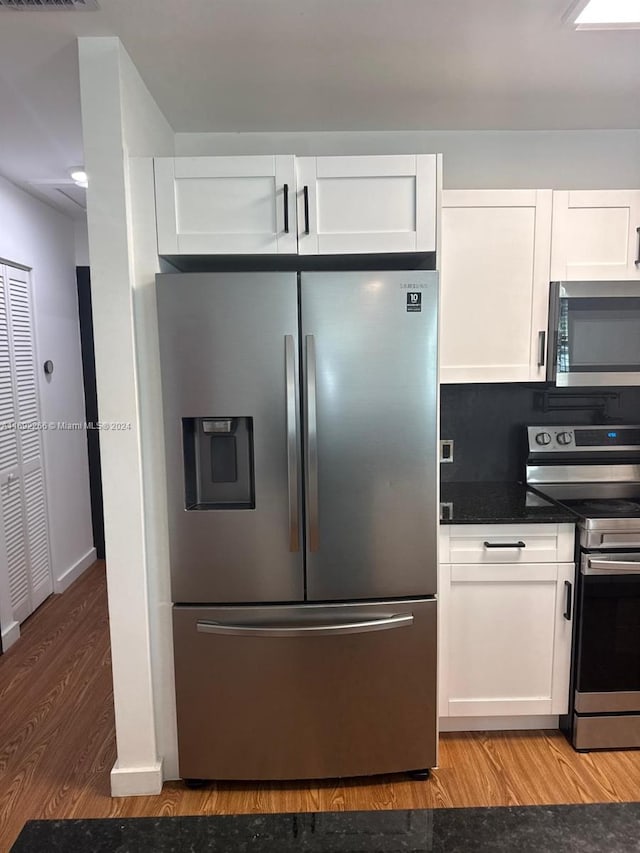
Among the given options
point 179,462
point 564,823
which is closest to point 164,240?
point 179,462

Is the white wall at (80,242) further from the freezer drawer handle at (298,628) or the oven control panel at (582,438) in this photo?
the oven control panel at (582,438)

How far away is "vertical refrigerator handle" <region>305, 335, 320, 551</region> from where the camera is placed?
67.8 inches

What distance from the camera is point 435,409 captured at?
1804 mm

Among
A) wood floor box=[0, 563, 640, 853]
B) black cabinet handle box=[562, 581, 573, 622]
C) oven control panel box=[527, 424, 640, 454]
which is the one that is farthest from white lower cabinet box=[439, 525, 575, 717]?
oven control panel box=[527, 424, 640, 454]

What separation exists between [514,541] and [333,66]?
1875 millimetres

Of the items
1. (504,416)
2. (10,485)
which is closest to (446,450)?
(504,416)

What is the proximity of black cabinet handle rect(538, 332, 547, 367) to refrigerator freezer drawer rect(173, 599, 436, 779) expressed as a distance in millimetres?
1121

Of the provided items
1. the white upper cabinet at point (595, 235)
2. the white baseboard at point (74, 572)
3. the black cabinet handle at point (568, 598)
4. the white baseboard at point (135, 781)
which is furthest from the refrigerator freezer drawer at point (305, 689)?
the white baseboard at point (74, 572)

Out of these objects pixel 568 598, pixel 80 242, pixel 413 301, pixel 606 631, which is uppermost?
pixel 80 242

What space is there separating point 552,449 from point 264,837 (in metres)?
2.23

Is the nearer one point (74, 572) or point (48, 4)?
point (48, 4)

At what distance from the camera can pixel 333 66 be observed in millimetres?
1843

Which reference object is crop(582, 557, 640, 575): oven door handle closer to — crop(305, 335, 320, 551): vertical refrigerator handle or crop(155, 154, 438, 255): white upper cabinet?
crop(305, 335, 320, 551): vertical refrigerator handle

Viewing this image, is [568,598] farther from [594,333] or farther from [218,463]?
[218,463]
